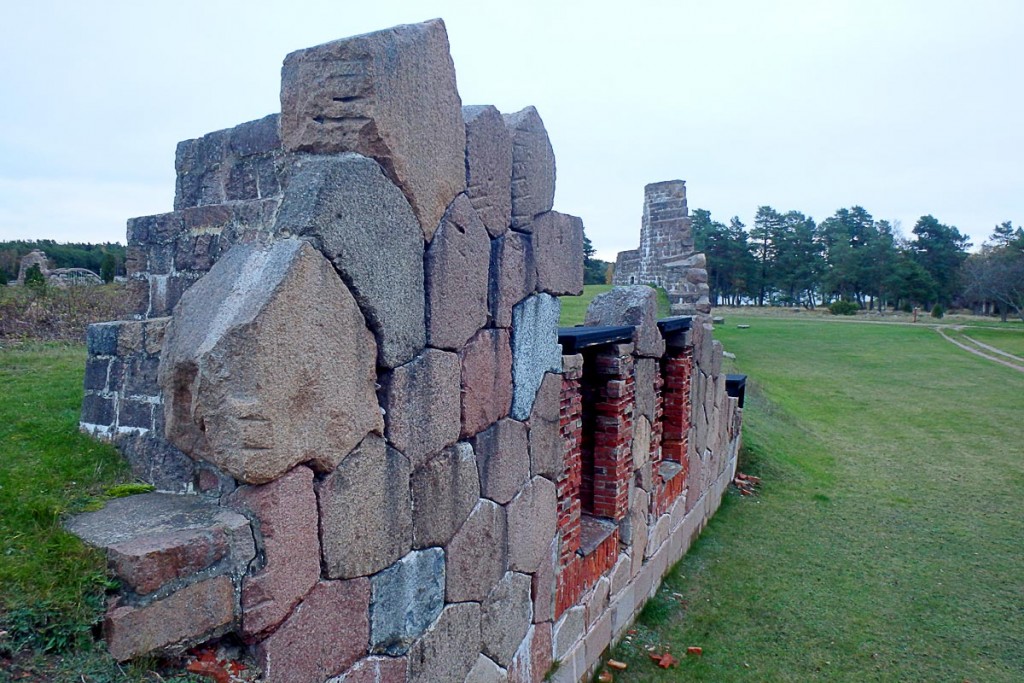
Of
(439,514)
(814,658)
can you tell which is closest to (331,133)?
(439,514)

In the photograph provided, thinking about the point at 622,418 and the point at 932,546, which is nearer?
the point at 622,418

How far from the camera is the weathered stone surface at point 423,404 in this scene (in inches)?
99.0

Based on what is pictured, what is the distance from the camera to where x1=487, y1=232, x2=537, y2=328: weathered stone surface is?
10.3 ft

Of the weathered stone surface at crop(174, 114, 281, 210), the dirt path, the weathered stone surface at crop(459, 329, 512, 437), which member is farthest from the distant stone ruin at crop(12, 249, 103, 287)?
the dirt path

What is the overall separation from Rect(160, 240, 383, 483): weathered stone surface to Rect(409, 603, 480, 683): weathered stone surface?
0.97 meters

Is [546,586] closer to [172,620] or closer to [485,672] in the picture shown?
[485,672]

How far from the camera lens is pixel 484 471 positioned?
3160 millimetres

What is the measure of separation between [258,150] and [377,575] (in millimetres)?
2073

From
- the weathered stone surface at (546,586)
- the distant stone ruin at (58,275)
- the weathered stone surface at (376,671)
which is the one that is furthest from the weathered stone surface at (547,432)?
the distant stone ruin at (58,275)

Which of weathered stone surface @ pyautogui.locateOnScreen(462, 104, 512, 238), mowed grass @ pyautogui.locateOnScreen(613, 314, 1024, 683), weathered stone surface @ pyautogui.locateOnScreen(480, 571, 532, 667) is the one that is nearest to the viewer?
weathered stone surface @ pyautogui.locateOnScreen(462, 104, 512, 238)

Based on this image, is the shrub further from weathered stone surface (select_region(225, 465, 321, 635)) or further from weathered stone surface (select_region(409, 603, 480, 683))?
weathered stone surface (select_region(225, 465, 321, 635))

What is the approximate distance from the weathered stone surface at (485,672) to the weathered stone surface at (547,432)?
2.98 feet

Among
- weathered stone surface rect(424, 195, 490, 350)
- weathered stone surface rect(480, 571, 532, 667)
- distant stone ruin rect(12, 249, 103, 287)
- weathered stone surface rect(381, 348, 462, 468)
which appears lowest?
weathered stone surface rect(480, 571, 532, 667)

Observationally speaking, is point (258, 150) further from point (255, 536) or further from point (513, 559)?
point (513, 559)
